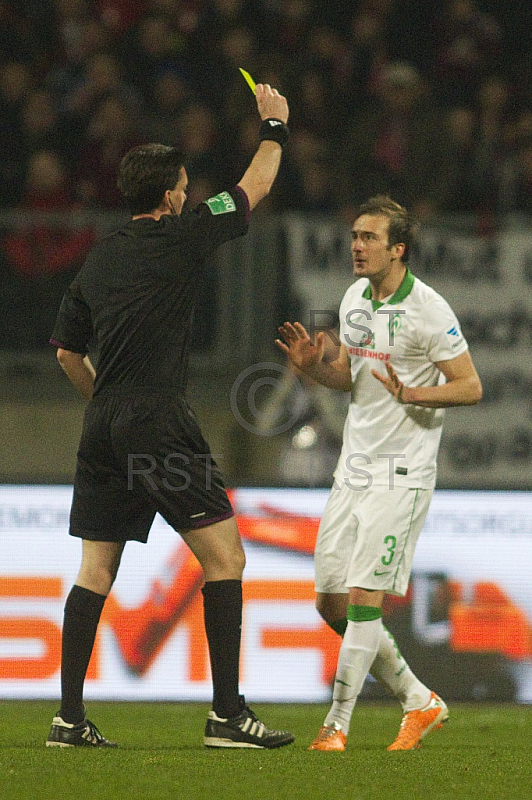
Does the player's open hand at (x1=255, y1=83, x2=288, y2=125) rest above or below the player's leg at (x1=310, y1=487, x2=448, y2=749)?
above

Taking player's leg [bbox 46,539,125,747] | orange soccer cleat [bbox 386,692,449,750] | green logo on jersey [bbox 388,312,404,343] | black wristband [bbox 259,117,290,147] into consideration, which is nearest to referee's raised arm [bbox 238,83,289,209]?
black wristband [bbox 259,117,290,147]

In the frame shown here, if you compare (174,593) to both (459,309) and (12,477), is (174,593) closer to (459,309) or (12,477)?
(12,477)

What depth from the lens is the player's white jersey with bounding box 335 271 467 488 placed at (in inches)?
203

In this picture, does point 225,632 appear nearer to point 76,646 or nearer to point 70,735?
point 76,646

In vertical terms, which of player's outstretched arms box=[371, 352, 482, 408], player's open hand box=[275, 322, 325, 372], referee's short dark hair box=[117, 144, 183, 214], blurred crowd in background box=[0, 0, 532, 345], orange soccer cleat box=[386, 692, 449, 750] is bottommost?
orange soccer cleat box=[386, 692, 449, 750]

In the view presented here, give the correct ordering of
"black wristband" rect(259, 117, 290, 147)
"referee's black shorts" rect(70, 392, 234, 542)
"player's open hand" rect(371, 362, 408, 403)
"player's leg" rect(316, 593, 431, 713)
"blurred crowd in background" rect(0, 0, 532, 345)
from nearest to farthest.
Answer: "referee's black shorts" rect(70, 392, 234, 542)
"black wristband" rect(259, 117, 290, 147)
"player's open hand" rect(371, 362, 408, 403)
"player's leg" rect(316, 593, 431, 713)
"blurred crowd in background" rect(0, 0, 532, 345)

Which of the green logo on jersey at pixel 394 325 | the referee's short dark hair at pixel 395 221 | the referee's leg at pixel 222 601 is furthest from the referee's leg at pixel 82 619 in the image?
the referee's short dark hair at pixel 395 221

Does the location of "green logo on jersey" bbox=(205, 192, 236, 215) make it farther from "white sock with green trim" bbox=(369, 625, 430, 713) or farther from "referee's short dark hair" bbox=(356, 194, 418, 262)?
"white sock with green trim" bbox=(369, 625, 430, 713)

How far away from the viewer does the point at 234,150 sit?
9.64m

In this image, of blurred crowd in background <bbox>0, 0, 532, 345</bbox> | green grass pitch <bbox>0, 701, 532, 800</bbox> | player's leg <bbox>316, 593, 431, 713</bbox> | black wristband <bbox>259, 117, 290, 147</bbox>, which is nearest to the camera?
green grass pitch <bbox>0, 701, 532, 800</bbox>

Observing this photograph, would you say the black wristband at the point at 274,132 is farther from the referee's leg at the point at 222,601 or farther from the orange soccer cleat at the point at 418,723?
the orange soccer cleat at the point at 418,723

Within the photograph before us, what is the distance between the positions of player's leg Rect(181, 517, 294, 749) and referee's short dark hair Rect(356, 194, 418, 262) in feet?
4.64

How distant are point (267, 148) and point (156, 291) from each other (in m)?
0.68

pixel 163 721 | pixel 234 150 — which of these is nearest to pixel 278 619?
pixel 163 721
